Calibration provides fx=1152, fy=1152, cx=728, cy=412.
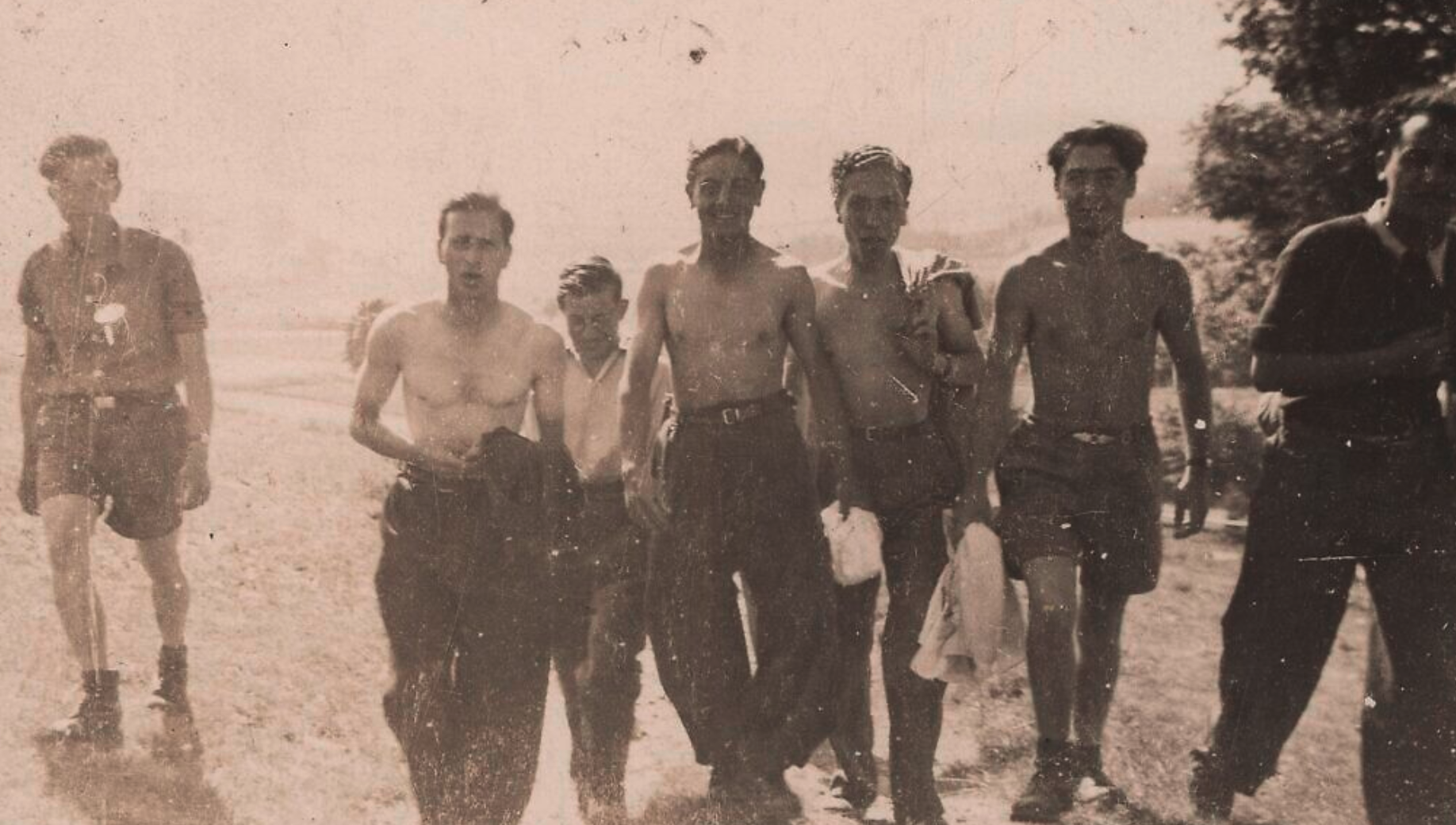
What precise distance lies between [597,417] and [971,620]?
135 cm

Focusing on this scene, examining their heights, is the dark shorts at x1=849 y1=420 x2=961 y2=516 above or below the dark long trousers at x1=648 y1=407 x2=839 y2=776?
above

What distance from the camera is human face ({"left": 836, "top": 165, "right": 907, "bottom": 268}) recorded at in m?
3.43

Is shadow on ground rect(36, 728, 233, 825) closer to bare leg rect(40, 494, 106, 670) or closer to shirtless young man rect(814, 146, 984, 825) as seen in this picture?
bare leg rect(40, 494, 106, 670)

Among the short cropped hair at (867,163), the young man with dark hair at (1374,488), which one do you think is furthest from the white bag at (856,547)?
the young man with dark hair at (1374,488)

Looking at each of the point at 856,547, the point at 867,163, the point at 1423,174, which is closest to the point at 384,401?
the point at 856,547

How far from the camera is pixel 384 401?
343 cm

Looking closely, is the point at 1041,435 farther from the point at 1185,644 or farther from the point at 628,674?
the point at 1185,644

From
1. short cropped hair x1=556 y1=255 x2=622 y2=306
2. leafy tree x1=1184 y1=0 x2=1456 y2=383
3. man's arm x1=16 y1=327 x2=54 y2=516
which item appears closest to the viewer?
man's arm x1=16 y1=327 x2=54 y2=516

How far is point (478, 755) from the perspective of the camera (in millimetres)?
3352

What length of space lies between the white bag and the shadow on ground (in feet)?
6.14

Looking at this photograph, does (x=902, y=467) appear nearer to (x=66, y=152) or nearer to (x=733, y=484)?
(x=733, y=484)

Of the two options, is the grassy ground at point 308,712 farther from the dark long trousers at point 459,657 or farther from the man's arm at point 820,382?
the man's arm at point 820,382

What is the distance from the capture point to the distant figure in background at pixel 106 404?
3637 millimetres

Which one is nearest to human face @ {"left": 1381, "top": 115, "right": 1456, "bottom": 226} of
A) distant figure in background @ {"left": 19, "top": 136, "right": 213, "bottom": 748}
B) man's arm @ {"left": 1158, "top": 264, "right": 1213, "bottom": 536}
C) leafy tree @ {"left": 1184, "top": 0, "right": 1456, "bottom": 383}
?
man's arm @ {"left": 1158, "top": 264, "right": 1213, "bottom": 536}
